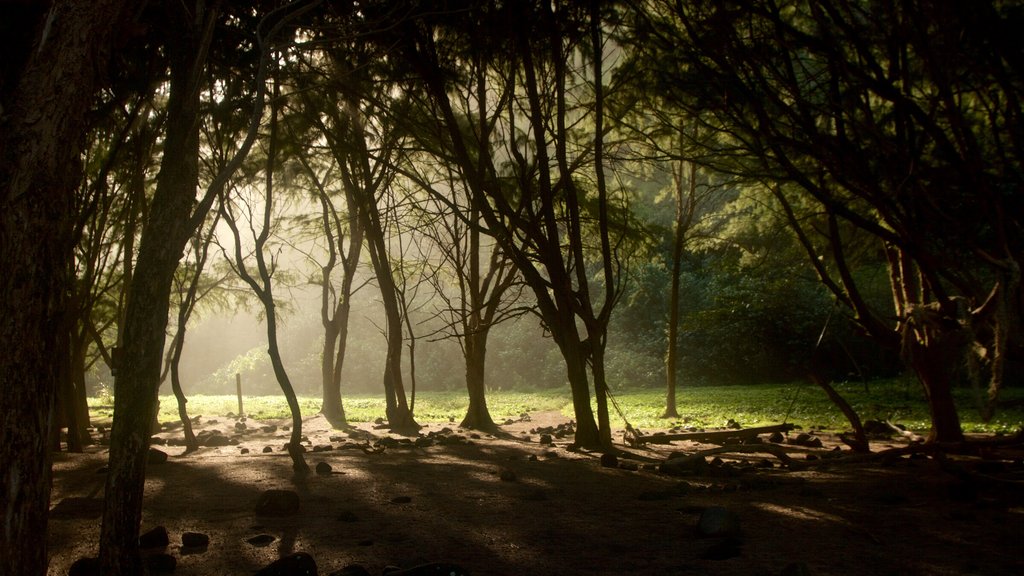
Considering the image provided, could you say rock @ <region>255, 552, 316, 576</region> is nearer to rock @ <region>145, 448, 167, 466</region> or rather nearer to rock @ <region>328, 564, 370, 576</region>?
rock @ <region>328, 564, 370, 576</region>

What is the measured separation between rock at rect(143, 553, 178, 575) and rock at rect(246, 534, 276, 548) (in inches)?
19.2

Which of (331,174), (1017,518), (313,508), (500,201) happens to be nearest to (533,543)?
(313,508)

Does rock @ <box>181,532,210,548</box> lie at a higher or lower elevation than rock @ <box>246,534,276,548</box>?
higher

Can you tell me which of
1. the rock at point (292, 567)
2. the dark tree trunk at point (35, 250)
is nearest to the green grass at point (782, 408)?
the rock at point (292, 567)

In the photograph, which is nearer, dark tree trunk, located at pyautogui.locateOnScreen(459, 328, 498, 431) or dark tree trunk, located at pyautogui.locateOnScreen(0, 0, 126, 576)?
dark tree trunk, located at pyautogui.locateOnScreen(0, 0, 126, 576)

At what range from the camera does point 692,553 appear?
382 cm

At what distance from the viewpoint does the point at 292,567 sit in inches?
133

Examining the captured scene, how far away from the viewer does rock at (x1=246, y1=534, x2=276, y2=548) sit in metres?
4.15

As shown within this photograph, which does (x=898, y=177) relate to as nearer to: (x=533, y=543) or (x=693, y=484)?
(x=693, y=484)

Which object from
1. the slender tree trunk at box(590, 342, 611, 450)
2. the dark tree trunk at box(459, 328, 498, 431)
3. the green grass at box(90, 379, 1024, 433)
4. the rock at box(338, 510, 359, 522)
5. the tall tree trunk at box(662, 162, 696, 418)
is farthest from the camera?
the tall tree trunk at box(662, 162, 696, 418)

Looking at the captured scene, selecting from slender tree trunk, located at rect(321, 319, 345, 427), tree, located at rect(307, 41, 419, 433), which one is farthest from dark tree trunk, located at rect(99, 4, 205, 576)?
slender tree trunk, located at rect(321, 319, 345, 427)

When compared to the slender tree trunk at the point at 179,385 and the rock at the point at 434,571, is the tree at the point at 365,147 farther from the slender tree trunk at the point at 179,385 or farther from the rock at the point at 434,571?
the rock at the point at 434,571

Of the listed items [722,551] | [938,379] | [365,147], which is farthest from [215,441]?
[938,379]

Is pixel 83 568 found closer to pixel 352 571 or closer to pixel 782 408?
pixel 352 571
